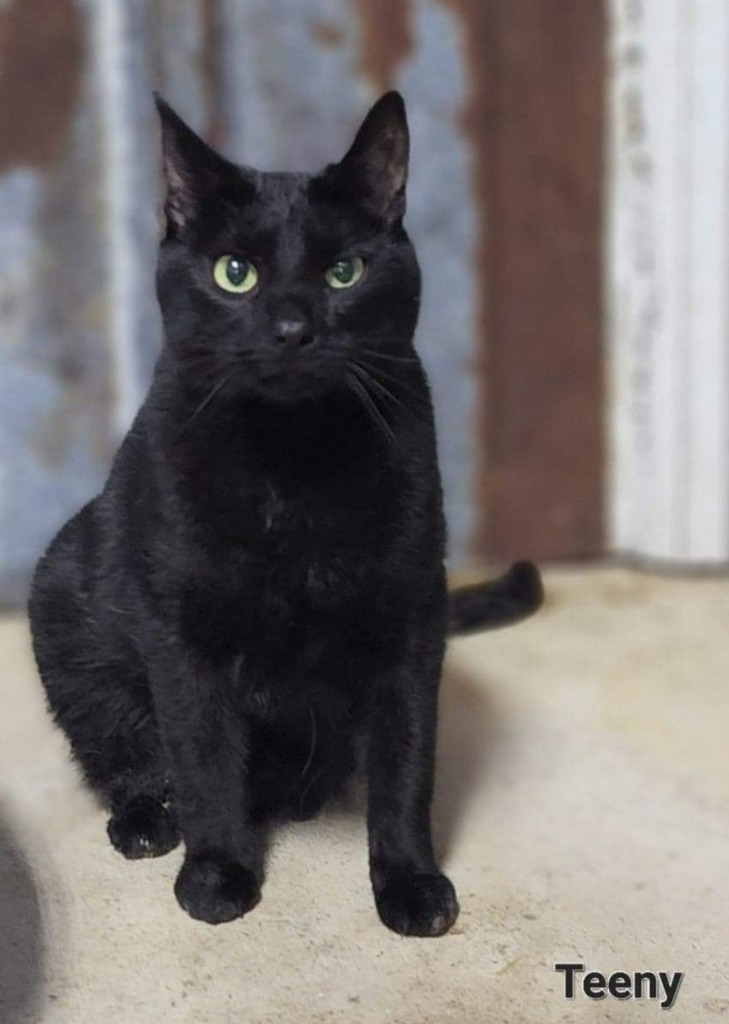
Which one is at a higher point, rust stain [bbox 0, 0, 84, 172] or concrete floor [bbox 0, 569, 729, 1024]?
rust stain [bbox 0, 0, 84, 172]

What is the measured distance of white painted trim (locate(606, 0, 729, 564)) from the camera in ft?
5.65

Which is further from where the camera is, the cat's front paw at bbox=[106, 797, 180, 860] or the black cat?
the cat's front paw at bbox=[106, 797, 180, 860]

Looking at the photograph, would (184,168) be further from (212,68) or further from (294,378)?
(212,68)

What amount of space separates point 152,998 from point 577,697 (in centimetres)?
70

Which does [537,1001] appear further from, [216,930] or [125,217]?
[125,217]

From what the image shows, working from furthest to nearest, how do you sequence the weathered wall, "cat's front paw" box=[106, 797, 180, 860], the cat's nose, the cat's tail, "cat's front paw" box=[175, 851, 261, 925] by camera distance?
the weathered wall → the cat's tail → "cat's front paw" box=[106, 797, 180, 860] → "cat's front paw" box=[175, 851, 261, 925] → the cat's nose

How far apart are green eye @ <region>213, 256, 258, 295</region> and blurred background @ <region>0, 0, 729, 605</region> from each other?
86 cm

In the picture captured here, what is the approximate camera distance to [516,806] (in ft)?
3.75

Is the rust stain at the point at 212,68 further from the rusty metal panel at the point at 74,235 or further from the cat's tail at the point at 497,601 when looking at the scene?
the cat's tail at the point at 497,601

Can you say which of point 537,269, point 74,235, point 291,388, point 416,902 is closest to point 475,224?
point 537,269

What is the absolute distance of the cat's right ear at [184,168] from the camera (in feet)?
2.88

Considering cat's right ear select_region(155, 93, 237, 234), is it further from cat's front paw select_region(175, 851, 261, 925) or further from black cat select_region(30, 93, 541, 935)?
cat's front paw select_region(175, 851, 261, 925)

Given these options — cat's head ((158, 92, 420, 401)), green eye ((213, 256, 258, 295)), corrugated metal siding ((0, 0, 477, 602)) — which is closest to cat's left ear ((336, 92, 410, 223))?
cat's head ((158, 92, 420, 401))

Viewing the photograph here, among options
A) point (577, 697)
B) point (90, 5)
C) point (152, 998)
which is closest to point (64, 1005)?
point (152, 998)
